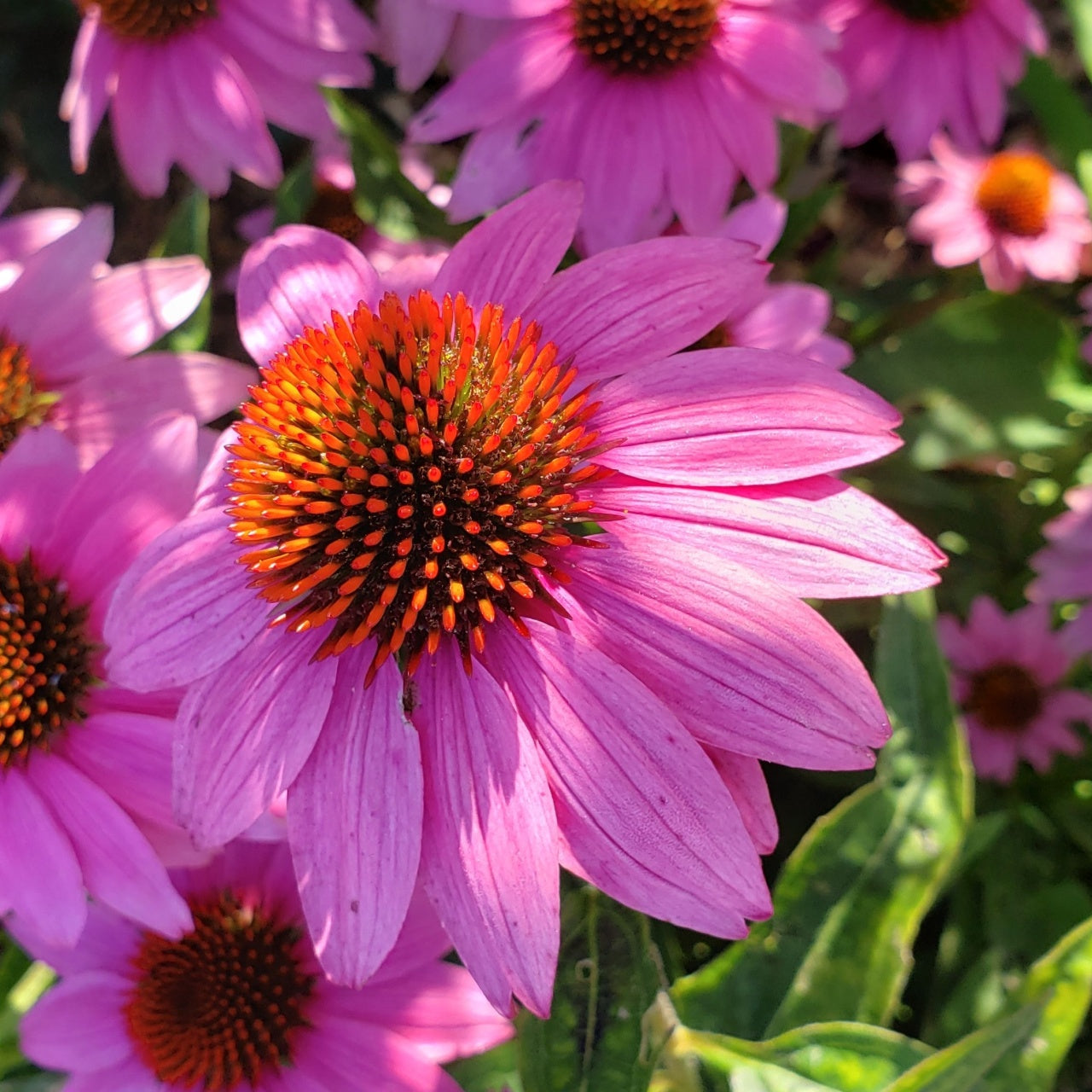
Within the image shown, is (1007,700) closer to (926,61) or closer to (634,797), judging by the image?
(926,61)

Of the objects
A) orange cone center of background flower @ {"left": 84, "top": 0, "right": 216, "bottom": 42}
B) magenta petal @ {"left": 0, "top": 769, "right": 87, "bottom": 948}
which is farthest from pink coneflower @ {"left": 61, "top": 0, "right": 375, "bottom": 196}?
magenta petal @ {"left": 0, "top": 769, "right": 87, "bottom": 948}

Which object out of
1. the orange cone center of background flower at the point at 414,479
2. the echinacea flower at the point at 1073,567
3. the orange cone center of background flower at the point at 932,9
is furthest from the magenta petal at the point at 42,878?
the orange cone center of background flower at the point at 932,9

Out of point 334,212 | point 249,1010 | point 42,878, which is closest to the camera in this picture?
point 42,878

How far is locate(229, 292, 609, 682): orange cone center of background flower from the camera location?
1.90 ft

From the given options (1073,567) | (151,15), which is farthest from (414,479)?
(1073,567)

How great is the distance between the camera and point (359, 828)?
554mm

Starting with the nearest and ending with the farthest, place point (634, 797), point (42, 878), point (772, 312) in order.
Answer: point (634, 797) → point (42, 878) → point (772, 312)

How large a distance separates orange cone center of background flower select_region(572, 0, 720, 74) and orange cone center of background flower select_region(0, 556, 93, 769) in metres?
0.65

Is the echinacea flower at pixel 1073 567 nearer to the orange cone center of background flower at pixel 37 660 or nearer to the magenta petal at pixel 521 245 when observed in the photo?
the magenta petal at pixel 521 245

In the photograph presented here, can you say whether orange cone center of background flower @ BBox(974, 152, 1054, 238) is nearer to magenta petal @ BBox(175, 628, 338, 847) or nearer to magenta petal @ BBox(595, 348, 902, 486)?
magenta petal @ BBox(595, 348, 902, 486)

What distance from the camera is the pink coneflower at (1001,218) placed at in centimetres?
129

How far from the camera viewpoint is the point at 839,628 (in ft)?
4.09

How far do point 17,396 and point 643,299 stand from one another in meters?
0.55

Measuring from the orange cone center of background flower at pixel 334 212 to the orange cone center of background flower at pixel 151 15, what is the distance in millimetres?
229
